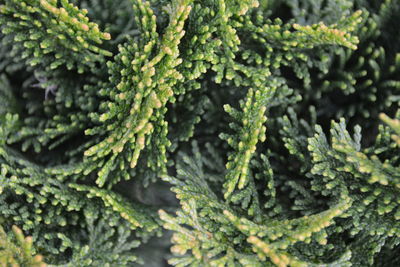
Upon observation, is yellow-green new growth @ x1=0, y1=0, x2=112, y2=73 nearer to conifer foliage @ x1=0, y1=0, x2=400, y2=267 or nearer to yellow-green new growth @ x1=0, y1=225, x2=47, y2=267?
conifer foliage @ x1=0, y1=0, x2=400, y2=267

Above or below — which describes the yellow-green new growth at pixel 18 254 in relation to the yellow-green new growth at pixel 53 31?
below

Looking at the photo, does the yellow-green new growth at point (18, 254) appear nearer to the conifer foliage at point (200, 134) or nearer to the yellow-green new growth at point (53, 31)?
the conifer foliage at point (200, 134)

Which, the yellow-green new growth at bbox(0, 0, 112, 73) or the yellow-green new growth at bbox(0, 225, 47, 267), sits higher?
the yellow-green new growth at bbox(0, 0, 112, 73)

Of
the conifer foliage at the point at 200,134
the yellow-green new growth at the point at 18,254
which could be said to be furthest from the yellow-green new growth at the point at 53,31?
the yellow-green new growth at the point at 18,254

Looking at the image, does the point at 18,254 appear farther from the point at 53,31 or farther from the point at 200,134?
the point at 200,134

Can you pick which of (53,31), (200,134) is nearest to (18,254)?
(53,31)

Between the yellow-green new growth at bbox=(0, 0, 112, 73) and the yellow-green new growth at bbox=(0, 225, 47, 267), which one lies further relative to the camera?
the yellow-green new growth at bbox=(0, 0, 112, 73)

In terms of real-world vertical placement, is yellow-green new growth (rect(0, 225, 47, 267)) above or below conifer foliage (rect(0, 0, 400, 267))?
below

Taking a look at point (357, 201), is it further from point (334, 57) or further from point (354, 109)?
point (334, 57)

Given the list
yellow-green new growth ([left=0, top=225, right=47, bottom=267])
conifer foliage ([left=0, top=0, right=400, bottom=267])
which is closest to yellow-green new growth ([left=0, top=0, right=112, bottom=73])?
conifer foliage ([left=0, top=0, right=400, bottom=267])
